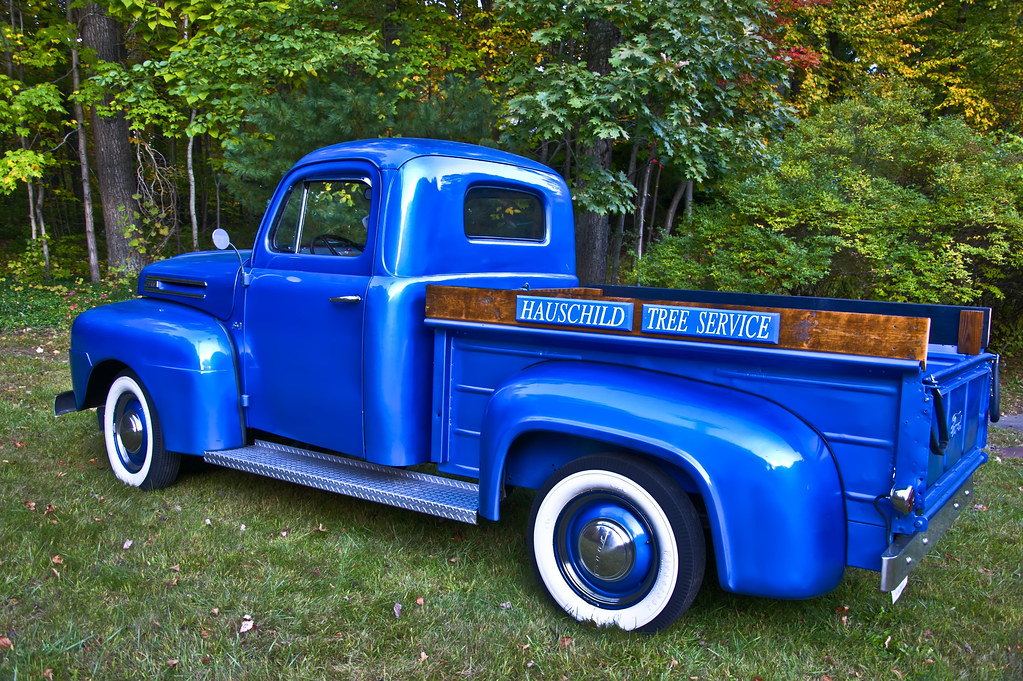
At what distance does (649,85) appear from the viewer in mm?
6723

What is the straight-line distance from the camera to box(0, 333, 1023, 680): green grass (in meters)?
2.66

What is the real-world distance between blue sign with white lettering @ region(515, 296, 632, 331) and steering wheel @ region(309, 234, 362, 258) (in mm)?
1131

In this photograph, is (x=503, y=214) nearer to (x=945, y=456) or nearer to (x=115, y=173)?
(x=945, y=456)

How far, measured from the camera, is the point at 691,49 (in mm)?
6570

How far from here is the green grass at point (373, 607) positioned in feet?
8.74

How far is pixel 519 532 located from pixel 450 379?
1031 mm

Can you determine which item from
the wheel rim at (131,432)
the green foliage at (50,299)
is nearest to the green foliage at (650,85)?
the wheel rim at (131,432)

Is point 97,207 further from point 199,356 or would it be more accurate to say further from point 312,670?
point 312,670

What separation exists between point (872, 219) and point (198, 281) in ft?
21.9

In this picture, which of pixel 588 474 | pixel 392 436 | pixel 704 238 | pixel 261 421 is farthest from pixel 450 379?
pixel 704 238

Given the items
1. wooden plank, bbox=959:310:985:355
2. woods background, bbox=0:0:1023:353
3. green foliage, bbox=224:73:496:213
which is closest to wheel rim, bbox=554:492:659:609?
wooden plank, bbox=959:310:985:355

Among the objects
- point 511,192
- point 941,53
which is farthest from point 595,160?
point 941,53

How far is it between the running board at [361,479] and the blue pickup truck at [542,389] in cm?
2

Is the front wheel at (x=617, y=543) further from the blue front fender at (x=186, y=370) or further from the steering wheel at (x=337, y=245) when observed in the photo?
the blue front fender at (x=186, y=370)
